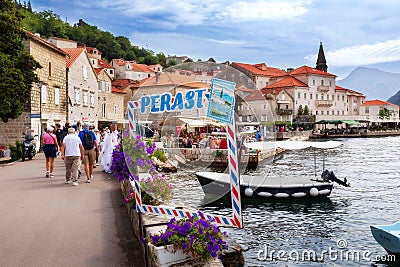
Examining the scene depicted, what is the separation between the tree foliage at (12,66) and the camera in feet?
81.9

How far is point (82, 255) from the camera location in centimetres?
690

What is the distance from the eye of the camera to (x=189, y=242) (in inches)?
221

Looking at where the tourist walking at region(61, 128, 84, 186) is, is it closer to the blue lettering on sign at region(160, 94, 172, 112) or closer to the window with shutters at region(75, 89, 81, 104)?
the blue lettering on sign at region(160, 94, 172, 112)

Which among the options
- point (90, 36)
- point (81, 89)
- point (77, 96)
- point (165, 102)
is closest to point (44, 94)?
point (77, 96)

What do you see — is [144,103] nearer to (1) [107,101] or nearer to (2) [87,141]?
(2) [87,141]

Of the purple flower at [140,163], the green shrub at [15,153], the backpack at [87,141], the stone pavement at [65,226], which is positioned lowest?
the stone pavement at [65,226]

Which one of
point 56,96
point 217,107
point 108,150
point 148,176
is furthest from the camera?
point 56,96

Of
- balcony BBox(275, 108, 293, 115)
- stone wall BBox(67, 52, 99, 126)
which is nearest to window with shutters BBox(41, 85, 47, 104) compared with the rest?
stone wall BBox(67, 52, 99, 126)

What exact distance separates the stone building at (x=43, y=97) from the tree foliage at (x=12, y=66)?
6.60 feet

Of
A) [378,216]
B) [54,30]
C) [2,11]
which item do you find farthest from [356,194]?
[54,30]

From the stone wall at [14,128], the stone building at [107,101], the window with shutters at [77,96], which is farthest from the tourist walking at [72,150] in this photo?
the stone building at [107,101]

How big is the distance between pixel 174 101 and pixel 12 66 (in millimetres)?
21553

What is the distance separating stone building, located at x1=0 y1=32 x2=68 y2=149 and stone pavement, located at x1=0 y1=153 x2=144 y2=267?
51.1 feet

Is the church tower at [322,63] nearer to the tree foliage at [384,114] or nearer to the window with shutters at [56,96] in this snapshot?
the tree foliage at [384,114]
